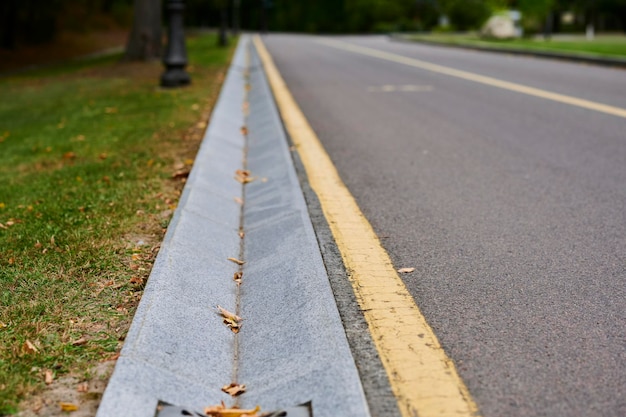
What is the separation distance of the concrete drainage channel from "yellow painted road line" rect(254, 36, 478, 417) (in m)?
0.15

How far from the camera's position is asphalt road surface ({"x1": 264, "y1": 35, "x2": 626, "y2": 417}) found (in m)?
2.45

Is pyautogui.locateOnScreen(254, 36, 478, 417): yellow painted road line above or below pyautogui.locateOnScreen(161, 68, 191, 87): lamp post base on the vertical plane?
below

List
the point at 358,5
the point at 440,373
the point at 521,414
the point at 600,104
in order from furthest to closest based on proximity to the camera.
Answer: the point at 358,5
the point at 600,104
the point at 440,373
the point at 521,414

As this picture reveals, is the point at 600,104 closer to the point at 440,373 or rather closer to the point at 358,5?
the point at 440,373

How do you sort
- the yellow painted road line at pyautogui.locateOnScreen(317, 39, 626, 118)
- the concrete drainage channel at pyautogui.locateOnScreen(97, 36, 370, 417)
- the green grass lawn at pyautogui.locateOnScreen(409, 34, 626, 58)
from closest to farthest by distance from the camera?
the concrete drainage channel at pyautogui.locateOnScreen(97, 36, 370, 417) → the yellow painted road line at pyautogui.locateOnScreen(317, 39, 626, 118) → the green grass lawn at pyautogui.locateOnScreen(409, 34, 626, 58)

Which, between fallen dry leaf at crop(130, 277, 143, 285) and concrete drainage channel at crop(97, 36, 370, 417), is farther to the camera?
fallen dry leaf at crop(130, 277, 143, 285)

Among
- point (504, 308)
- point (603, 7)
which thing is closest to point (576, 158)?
point (504, 308)

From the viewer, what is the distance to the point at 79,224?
3998 mm

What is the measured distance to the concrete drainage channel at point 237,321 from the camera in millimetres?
2297

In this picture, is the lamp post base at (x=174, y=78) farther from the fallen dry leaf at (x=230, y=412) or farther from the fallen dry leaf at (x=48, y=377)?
the fallen dry leaf at (x=230, y=412)

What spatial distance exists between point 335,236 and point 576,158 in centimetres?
269

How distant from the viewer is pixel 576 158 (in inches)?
227

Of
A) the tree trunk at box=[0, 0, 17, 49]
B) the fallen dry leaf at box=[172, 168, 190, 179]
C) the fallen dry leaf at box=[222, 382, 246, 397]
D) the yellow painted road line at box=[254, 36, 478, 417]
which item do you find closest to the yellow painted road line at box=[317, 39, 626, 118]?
the yellow painted road line at box=[254, 36, 478, 417]

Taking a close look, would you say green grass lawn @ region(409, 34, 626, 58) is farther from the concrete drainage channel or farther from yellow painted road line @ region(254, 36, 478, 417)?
the concrete drainage channel
